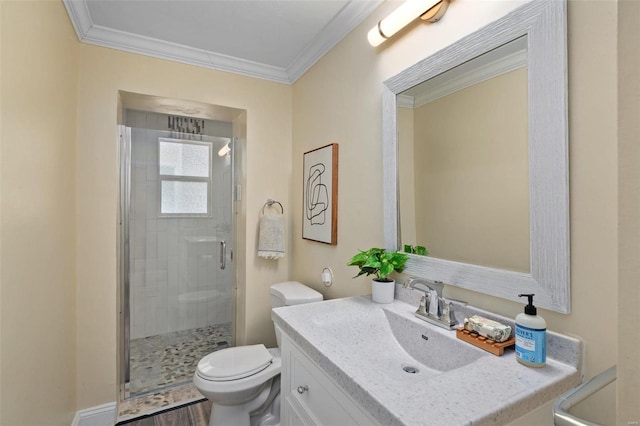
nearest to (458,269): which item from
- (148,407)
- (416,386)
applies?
(416,386)

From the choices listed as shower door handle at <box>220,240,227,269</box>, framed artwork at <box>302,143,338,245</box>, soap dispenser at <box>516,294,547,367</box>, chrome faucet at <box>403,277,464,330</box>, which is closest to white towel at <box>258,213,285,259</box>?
framed artwork at <box>302,143,338,245</box>

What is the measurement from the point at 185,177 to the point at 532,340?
259cm

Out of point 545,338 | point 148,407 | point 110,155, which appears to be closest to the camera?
point 545,338

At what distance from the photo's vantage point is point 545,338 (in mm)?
822

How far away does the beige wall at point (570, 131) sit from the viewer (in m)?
0.78

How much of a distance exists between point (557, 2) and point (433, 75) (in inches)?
17.2

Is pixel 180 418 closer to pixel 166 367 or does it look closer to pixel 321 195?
pixel 166 367

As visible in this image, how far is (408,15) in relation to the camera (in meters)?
1.27

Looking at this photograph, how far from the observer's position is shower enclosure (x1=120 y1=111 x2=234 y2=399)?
8.17ft

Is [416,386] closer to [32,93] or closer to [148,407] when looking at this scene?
[32,93]

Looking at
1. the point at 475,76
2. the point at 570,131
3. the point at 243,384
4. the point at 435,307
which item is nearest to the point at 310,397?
the point at 435,307

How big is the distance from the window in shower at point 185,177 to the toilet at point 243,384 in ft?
4.29

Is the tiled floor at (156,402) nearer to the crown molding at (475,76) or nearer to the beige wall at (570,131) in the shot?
the beige wall at (570,131)

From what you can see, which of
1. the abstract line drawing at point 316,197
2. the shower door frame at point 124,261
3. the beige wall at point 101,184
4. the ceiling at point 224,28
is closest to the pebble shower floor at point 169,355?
the shower door frame at point 124,261
